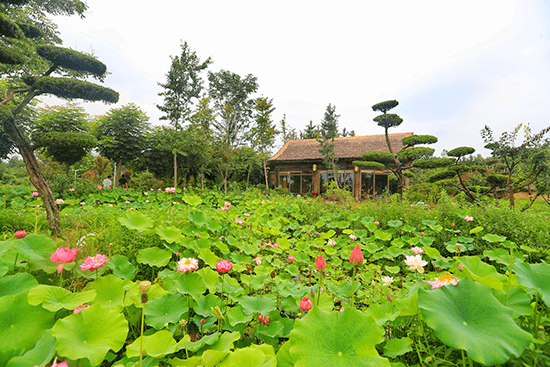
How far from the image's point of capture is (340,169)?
1321 centimetres

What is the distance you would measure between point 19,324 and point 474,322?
168 cm

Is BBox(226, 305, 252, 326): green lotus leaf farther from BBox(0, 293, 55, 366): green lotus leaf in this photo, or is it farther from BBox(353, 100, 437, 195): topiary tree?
BBox(353, 100, 437, 195): topiary tree

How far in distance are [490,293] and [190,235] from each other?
2.18 metres

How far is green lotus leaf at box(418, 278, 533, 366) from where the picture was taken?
1.94 ft

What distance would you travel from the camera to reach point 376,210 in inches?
173

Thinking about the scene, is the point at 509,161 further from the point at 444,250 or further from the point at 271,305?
the point at 271,305

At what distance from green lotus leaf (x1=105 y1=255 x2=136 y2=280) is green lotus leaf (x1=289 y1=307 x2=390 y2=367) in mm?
1326

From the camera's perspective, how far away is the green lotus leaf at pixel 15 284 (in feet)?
3.36

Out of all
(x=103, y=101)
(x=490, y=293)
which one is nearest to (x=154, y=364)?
(x=490, y=293)

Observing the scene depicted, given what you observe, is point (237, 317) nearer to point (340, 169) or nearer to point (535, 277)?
point (535, 277)

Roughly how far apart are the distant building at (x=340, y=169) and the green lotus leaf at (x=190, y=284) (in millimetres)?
12142

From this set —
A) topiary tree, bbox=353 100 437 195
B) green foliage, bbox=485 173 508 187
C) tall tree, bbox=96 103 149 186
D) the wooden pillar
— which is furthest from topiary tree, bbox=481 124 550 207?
tall tree, bbox=96 103 149 186

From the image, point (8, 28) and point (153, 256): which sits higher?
point (8, 28)

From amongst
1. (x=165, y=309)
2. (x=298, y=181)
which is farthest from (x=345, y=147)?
(x=165, y=309)
